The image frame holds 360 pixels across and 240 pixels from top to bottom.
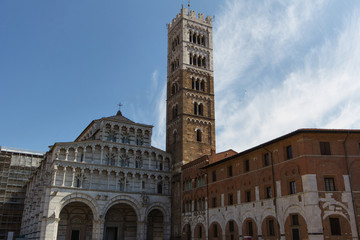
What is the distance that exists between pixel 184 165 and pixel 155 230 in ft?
31.9

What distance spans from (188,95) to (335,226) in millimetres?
29196

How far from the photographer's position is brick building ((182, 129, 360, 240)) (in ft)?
82.4

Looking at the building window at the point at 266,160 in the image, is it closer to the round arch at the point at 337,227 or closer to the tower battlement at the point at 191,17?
the round arch at the point at 337,227

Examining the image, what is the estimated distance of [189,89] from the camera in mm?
50469

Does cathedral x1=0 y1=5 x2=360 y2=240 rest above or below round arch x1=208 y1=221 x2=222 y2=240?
above

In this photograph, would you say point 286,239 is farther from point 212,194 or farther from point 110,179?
point 110,179

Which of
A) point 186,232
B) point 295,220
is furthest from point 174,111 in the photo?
point 295,220

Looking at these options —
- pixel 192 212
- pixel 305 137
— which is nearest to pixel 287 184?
pixel 305 137

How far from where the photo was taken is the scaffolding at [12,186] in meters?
61.0

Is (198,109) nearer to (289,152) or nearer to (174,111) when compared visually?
(174,111)

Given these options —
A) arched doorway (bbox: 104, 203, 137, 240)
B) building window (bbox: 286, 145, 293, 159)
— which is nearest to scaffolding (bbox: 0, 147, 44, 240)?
arched doorway (bbox: 104, 203, 137, 240)

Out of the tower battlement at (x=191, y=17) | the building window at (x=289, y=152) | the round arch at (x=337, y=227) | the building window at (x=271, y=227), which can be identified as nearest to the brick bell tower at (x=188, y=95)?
the tower battlement at (x=191, y=17)

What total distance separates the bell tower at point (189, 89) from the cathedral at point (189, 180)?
0.16m

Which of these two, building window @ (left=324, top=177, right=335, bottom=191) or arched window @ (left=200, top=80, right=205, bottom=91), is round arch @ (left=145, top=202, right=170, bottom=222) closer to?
arched window @ (left=200, top=80, right=205, bottom=91)
